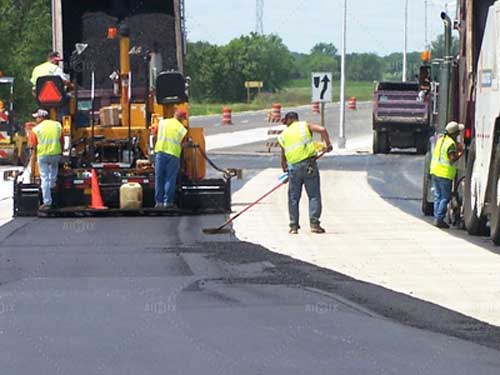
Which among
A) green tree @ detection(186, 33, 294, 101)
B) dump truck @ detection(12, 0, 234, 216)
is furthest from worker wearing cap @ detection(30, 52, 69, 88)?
green tree @ detection(186, 33, 294, 101)

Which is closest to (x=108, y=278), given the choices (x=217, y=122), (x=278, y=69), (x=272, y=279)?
(x=272, y=279)

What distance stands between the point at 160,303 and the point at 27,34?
1761 inches

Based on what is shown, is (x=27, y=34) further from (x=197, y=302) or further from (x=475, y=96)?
(x=197, y=302)

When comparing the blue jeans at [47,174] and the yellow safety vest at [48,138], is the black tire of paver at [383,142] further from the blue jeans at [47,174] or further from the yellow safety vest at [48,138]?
the blue jeans at [47,174]

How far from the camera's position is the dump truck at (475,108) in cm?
1798

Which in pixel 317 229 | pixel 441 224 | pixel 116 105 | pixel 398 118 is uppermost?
pixel 116 105

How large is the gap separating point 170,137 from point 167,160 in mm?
374

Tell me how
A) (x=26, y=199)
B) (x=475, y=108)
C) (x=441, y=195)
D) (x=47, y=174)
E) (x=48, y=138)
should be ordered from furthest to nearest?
(x=26, y=199) → (x=48, y=138) → (x=47, y=174) → (x=441, y=195) → (x=475, y=108)

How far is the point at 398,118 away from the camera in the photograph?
160ft

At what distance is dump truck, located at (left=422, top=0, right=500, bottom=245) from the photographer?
18.0m

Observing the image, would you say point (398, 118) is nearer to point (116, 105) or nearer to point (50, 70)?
point (116, 105)

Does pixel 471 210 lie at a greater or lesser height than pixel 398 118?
greater

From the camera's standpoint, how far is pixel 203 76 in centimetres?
9869

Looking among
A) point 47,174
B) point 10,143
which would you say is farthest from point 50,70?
point 10,143
